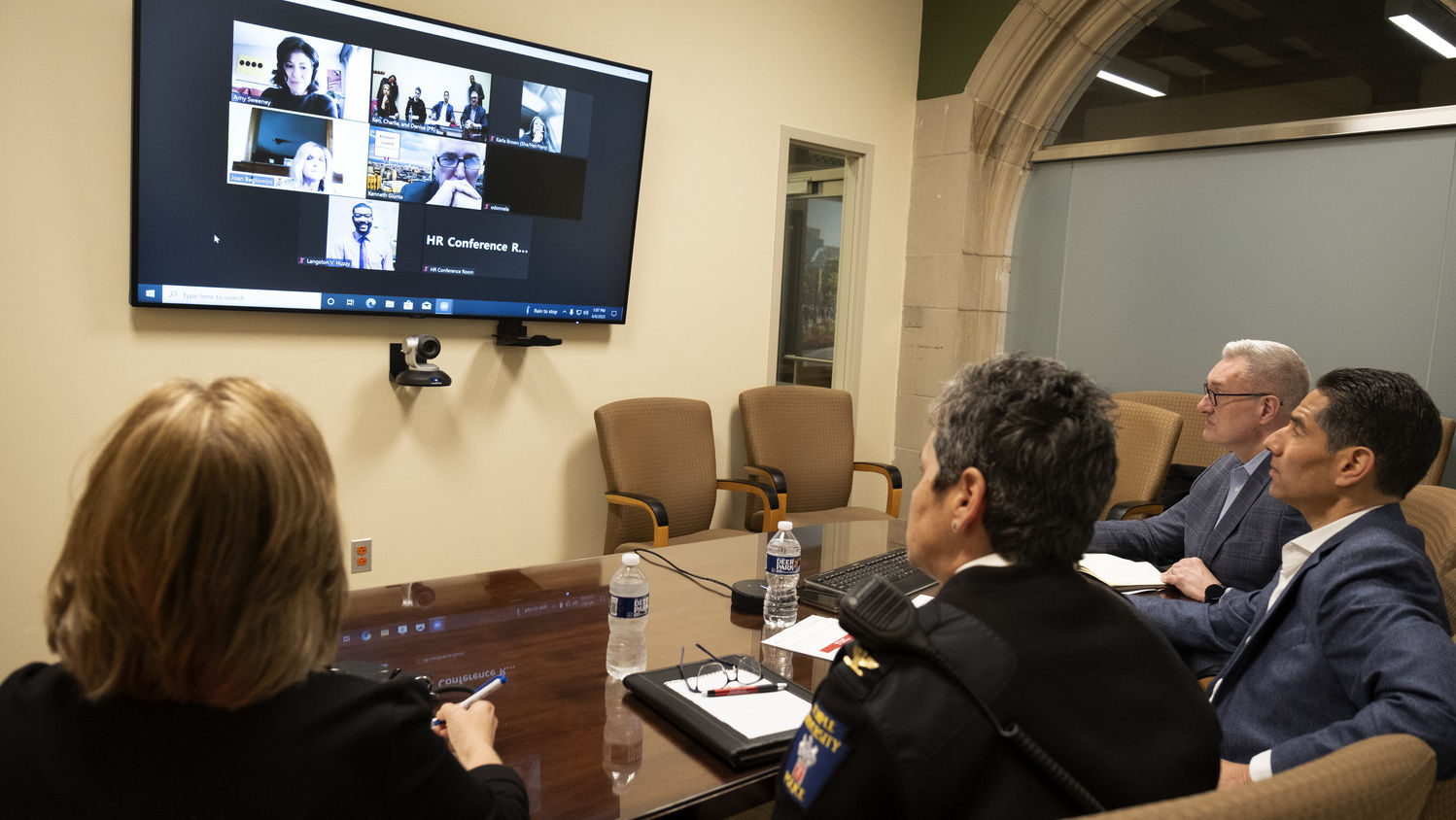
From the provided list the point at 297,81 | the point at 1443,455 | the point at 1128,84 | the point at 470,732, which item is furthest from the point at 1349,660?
the point at 1128,84

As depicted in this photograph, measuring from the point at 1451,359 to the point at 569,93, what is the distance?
3.65 metres

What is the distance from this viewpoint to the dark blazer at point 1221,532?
2.45 metres

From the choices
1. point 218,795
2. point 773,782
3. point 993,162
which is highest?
point 993,162

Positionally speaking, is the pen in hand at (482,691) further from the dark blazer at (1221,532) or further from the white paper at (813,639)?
the dark blazer at (1221,532)

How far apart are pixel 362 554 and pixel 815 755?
290 centimetres

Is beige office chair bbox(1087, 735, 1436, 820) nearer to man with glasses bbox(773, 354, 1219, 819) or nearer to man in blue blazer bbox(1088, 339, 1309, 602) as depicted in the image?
man with glasses bbox(773, 354, 1219, 819)

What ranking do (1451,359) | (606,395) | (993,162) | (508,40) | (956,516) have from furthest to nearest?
(993,162)
(606,395)
(1451,359)
(508,40)
(956,516)

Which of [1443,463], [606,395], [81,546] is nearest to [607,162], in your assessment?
[606,395]

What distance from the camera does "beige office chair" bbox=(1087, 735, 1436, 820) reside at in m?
0.80

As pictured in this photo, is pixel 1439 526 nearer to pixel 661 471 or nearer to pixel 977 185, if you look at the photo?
pixel 661 471

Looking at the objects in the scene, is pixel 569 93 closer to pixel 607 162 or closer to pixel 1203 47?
pixel 607 162

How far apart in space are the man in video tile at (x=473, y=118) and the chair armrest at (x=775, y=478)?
5.90 feet

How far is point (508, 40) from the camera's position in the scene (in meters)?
3.55

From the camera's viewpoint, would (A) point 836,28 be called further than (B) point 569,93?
Yes
